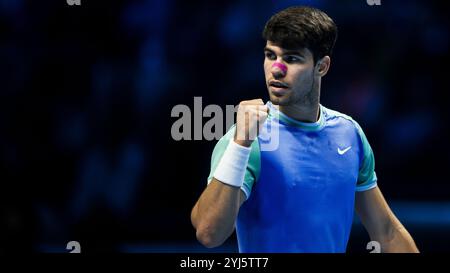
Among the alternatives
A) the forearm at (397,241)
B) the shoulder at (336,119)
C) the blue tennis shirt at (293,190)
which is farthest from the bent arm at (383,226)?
the shoulder at (336,119)

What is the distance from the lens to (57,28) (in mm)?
6852

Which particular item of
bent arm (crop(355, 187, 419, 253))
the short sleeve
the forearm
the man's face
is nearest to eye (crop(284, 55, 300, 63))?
the man's face

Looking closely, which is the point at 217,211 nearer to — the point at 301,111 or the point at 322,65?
the point at 301,111

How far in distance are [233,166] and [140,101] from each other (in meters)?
3.60

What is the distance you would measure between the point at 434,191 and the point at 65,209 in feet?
10.3

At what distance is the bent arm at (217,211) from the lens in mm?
3346

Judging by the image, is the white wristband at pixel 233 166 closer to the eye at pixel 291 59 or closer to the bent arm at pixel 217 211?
the bent arm at pixel 217 211

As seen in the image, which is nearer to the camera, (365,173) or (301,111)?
(301,111)

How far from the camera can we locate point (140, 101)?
22.5 feet

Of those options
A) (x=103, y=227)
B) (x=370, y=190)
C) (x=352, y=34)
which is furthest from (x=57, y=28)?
(x=370, y=190)

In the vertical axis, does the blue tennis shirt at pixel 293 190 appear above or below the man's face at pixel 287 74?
below

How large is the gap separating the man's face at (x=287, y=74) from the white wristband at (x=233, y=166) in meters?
0.28

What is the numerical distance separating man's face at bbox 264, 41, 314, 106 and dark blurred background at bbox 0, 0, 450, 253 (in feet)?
9.85

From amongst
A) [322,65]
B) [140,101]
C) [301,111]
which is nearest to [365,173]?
[301,111]
